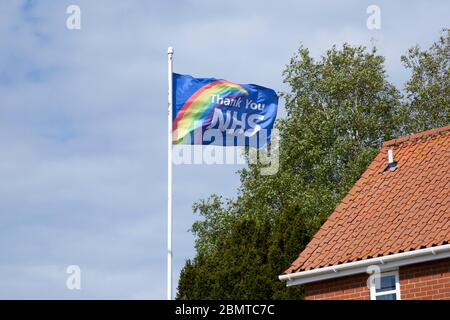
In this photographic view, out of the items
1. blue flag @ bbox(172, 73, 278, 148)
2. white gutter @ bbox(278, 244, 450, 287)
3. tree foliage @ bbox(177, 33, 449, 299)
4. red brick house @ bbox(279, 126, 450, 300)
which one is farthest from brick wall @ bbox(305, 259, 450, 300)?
tree foliage @ bbox(177, 33, 449, 299)

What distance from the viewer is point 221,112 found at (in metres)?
19.9

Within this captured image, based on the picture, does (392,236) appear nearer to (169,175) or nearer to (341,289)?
(341,289)

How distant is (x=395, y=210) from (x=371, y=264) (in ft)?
7.58

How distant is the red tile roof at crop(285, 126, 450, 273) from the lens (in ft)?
75.3

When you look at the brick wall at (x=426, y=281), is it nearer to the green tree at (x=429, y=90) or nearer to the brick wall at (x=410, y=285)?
the brick wall at (x=410, y=285)

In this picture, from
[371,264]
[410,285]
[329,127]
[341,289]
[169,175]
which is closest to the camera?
[169,175]

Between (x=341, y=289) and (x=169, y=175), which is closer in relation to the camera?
(x=169, y=175)

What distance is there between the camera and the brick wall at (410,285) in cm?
2178

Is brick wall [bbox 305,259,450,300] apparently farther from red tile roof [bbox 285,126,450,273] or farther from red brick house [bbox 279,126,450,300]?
red tile roof [bbox 285,126,450,273]

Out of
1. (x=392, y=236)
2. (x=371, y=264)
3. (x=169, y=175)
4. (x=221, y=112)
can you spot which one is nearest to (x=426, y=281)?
(x=371, y=264)

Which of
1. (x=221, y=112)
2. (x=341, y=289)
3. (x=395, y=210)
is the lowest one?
(x=341, y=289)

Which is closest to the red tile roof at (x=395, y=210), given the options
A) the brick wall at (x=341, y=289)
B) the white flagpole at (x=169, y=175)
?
the brick wall at (x=341, y=289)

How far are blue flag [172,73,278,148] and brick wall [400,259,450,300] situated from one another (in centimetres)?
540
